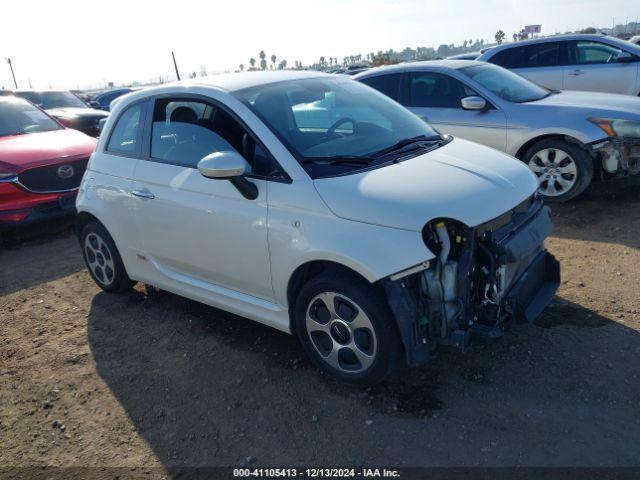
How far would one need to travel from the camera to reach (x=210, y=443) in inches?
112

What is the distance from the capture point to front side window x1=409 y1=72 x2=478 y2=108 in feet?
21.1

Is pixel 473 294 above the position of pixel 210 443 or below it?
above

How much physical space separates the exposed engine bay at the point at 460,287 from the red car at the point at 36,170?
5.18 meters

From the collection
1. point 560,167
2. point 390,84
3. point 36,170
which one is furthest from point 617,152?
point 36,170

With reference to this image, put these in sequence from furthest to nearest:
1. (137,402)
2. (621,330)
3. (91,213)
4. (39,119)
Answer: (39,119), (91,213), (621,330), (137,402)

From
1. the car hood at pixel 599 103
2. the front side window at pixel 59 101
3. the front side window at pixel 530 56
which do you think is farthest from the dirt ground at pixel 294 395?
the front side window at pixel 59 101

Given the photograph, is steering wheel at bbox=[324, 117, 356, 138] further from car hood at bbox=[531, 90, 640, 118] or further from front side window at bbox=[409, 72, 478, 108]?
car hood at bbox=[531, 90, 640, 118]

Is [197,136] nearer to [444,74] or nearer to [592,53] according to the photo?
[444,74]

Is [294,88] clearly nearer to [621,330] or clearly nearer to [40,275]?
[621,330]

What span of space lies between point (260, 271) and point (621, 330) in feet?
7.99

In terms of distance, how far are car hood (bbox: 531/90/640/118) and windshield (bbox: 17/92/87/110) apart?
11.7 meters

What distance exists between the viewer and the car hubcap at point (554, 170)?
5809 mm

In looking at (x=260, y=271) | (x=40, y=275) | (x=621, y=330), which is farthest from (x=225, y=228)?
(x=40, y=275)

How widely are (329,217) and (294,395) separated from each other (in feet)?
3.70
